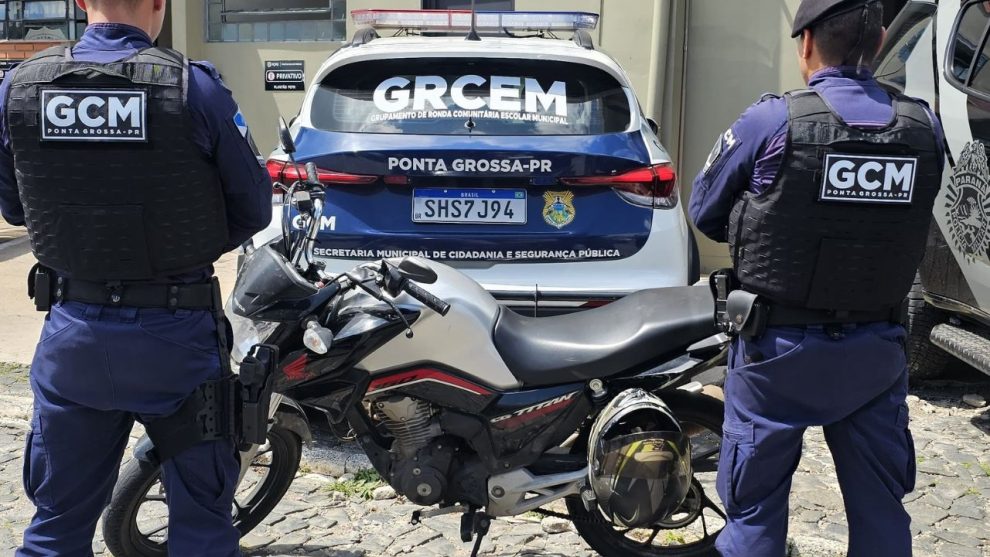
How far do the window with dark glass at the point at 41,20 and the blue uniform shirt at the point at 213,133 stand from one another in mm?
8061

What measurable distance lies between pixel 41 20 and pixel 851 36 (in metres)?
9.35

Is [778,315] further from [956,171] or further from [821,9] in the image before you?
[956,171]

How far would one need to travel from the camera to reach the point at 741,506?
2.64 m

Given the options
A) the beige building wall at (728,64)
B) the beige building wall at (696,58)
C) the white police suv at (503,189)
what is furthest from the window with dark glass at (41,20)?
the white police suv at (503,189)

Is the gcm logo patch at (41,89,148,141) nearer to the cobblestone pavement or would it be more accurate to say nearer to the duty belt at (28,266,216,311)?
the duty belt at (28,266,216,311)

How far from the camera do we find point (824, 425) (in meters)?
2.64

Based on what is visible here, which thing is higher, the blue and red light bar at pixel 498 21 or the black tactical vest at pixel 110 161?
the blue and red light bar at pixel 498 21

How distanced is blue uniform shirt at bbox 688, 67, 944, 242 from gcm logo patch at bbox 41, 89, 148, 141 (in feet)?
4.63

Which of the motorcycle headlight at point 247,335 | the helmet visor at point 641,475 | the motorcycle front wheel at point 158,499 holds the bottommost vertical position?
the motorcycle front wheel at point 158,499

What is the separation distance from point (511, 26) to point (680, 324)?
258 cm

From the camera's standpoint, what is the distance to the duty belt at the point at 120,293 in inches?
94.3

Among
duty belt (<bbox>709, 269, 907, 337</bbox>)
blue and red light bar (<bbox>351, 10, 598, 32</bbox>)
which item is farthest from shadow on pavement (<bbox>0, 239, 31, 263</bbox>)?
duty belt (<bbox>709, 269, 907, 337</bbox>)

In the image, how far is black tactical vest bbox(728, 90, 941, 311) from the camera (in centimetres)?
243

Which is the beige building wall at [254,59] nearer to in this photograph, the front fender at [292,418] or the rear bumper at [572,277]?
the rear bumper at [572,277]
